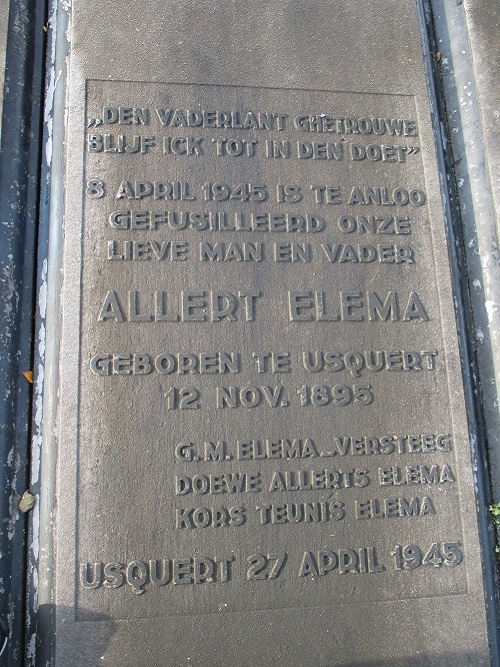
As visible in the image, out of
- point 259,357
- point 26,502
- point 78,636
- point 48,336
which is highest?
point 48,336

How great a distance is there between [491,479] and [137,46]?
2643 mm

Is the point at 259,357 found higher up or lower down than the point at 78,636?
→ higher up

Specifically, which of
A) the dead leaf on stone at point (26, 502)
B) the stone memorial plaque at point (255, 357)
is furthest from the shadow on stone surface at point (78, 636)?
the dead leaf on stone at point (26, 502)

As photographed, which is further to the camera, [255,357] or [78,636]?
[255,357]

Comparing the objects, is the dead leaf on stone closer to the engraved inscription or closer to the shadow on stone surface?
the engraved inscription

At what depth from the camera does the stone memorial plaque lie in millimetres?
2279

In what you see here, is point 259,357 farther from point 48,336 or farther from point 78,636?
point 78,636

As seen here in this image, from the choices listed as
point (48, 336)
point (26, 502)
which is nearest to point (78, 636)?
point (26, 502)

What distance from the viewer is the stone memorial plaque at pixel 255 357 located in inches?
89.7

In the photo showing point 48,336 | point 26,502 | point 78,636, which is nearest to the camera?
point 78,636

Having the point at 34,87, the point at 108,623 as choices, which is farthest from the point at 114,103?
the point at 108,623

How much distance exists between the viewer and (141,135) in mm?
2641

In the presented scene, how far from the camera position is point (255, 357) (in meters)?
2.49

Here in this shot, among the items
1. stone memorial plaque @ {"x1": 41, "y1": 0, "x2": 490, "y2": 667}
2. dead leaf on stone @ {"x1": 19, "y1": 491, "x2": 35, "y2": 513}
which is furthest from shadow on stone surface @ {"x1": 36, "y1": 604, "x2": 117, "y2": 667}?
dead leaf on stone @ {"x1": 19, "y1": 491, "x2": 35, "y2": 513}
